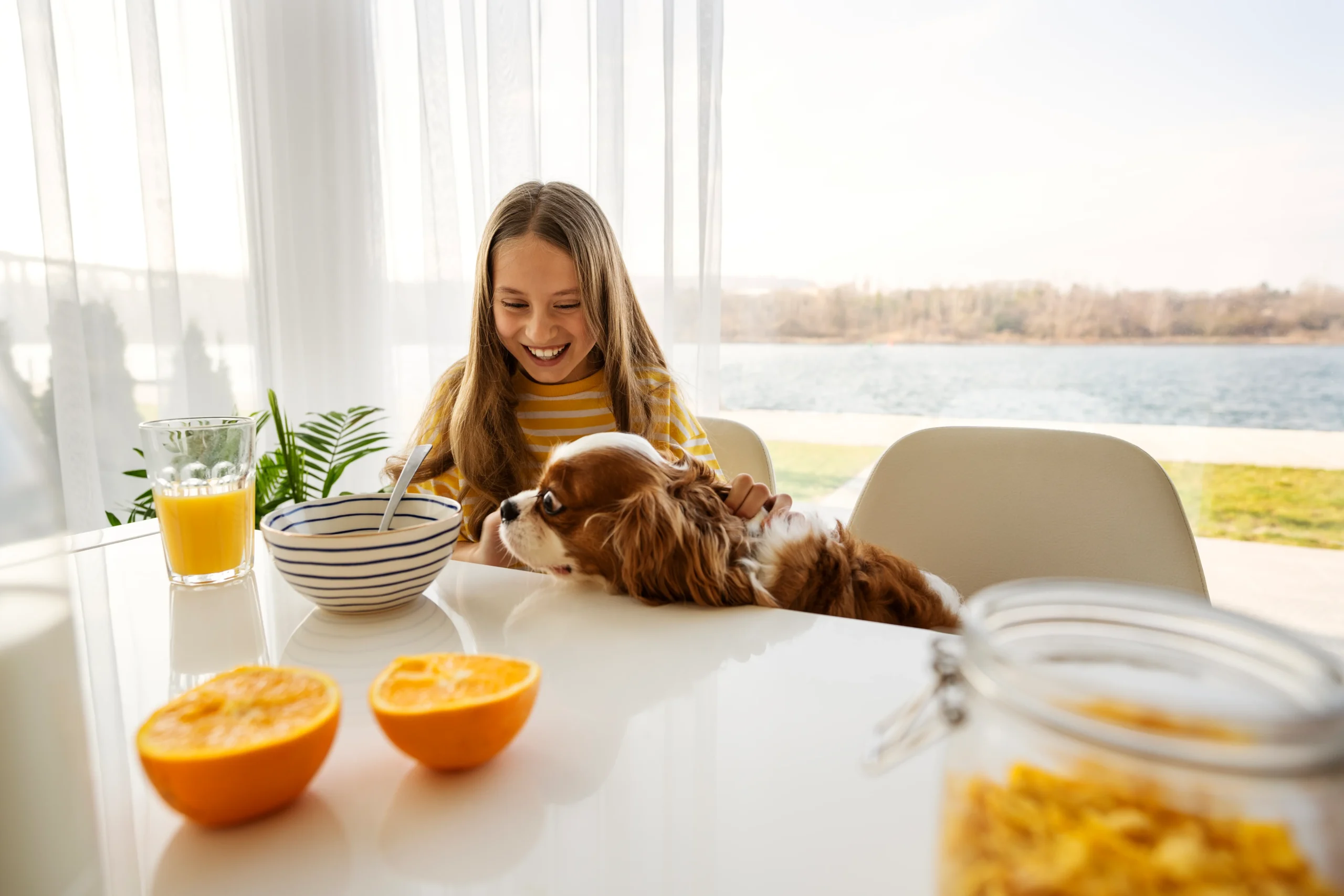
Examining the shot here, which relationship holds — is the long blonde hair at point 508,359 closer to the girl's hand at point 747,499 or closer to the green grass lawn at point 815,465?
the girl's hand at point 747,499

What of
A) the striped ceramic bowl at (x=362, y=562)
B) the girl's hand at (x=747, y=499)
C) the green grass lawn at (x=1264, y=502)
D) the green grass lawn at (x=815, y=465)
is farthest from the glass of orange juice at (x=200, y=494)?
the green grass lawn at (x=815, y=465)

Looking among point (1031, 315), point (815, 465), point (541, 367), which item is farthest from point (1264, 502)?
point (541, 367)

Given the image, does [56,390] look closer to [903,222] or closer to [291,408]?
[291,408]

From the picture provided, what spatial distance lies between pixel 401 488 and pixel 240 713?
0.51 metres

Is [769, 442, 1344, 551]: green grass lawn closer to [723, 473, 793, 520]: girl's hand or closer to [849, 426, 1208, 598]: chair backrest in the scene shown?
[849, 426, 1208, 598]: chair backrest

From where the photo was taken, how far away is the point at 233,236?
297cm

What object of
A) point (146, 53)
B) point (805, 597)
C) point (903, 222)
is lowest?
point (805, 597)

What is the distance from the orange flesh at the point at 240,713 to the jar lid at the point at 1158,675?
389 millimetres

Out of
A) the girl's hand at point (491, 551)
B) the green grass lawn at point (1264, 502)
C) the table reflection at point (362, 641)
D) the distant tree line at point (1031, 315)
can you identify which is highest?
the distant tree line at point (1031, 315)

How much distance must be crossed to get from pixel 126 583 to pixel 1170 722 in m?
1.08

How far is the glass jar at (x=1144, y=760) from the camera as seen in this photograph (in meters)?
0.25

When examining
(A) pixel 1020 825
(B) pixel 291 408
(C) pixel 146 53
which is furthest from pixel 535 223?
(B) pixel 291 408

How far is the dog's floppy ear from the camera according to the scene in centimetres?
94

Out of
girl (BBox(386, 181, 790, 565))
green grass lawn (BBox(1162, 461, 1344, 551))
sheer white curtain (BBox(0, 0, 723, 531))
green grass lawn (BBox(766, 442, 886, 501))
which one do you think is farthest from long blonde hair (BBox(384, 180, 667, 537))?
green grass lawn (BBox(1162, 461, 1344, 551))
